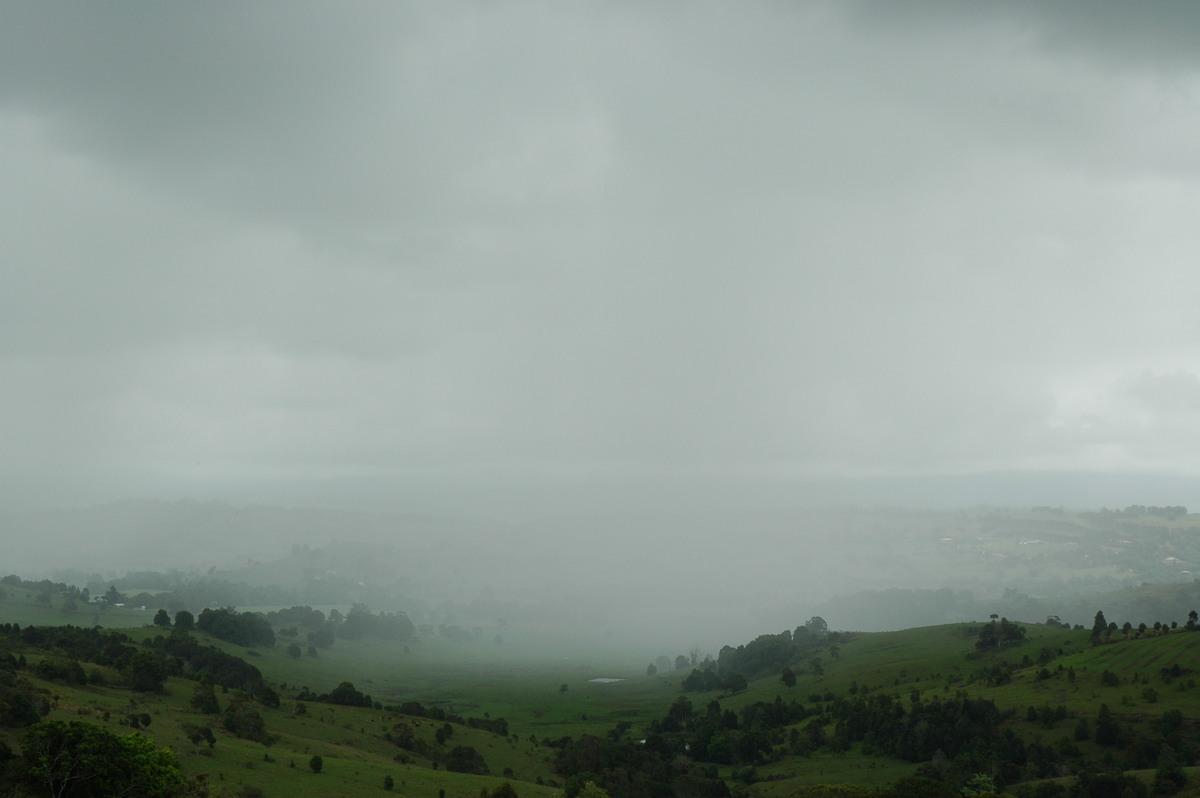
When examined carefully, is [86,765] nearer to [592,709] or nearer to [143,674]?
[143,674]

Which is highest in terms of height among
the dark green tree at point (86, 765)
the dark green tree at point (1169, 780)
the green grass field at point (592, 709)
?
the dark green tree at point (86, 765)

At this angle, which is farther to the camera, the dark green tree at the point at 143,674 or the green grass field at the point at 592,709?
the dark green tree at the point at 143,674

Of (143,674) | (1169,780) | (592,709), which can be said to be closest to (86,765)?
(143,674)

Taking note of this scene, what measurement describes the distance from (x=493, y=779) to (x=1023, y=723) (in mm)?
75721

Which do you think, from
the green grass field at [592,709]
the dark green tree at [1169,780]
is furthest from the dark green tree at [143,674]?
the dark green tree at [1169,780]

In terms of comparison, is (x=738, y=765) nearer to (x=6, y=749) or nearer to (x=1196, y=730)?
(x=1196, y=730)

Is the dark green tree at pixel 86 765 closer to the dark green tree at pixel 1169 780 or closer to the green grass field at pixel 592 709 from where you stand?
the green grass field at pixel 592 709

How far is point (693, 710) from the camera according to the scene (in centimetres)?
16375

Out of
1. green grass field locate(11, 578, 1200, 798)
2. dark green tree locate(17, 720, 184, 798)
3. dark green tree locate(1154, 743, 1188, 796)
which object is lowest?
green grass field locate(11, 578, 1200, 798)

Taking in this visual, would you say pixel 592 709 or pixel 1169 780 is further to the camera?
pixel 592 709

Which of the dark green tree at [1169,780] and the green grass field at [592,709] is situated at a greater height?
the dark green tree at [1169,780]

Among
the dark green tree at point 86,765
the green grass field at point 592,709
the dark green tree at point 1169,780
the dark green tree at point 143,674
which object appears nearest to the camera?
the dark green tree at point 86,765

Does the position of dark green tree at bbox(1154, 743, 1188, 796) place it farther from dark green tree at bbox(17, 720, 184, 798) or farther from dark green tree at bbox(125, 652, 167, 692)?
dark green tree at bbox(125, 652, 167, 692)

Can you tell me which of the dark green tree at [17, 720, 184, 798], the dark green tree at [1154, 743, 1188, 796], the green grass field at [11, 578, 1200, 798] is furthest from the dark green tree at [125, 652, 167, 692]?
the dark green tree at [1154, 743, 1188, 796]
